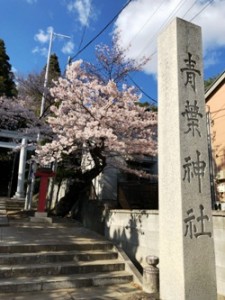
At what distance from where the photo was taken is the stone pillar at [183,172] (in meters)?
4.47

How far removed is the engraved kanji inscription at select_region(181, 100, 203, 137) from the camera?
16.3 feet

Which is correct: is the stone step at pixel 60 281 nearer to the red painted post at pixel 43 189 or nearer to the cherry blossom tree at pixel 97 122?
the cherry blossom tree at pixel 97 122

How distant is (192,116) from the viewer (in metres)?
5.05

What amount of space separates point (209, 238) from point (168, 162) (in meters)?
1.42

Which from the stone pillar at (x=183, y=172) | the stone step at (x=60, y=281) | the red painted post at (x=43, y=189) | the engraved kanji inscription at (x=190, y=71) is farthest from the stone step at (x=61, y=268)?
the red painted post at (x=43, y=189)

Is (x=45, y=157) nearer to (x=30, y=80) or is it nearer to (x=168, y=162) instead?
(x=168, y=162)

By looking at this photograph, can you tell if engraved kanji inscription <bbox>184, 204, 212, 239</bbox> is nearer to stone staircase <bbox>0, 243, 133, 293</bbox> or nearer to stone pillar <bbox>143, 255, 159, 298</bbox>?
stone pillar <bbox>143, 255, 159, 298</bbox>

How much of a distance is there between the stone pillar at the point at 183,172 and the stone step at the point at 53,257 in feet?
10.1

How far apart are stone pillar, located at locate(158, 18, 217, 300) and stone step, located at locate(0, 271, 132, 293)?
2.06 meters

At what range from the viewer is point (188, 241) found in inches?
176

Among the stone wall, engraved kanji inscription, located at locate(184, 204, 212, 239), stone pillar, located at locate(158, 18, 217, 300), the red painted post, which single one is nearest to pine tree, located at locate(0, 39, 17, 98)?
the red painted post

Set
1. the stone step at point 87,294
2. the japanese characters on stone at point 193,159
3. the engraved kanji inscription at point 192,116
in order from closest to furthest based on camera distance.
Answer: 1. the japanese characters on stone at point 193,159
2. the engraved kanji inscription at point 192,116
3. the stone step at point 87,294

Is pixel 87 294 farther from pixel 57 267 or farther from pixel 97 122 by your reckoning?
pixel 97 122

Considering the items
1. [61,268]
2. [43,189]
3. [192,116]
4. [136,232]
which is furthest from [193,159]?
[43,189]
